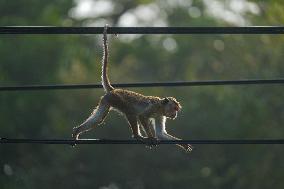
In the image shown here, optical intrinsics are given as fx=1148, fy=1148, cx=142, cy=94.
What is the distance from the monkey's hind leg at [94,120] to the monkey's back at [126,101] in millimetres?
97

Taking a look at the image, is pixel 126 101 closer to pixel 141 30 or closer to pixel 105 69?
pixel 105 69

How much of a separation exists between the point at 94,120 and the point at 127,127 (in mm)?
24270

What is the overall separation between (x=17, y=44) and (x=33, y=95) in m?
5.14

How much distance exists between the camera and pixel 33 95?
4297cm

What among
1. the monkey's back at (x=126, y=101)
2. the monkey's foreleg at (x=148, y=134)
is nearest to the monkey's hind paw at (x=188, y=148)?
the monkey's foreleg at (x=148, y=134)

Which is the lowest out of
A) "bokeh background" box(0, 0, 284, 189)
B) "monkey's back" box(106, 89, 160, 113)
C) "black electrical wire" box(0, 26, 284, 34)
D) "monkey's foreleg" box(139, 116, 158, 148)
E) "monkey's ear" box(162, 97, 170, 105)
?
"black electrical wire" box(0, 26, 284, 34)

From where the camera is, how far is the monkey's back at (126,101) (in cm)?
1387

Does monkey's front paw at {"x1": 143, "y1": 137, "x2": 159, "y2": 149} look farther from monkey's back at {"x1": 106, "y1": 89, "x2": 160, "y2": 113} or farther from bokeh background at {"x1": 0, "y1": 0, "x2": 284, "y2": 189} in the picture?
bokeh background at {"x1": 0, "y1": 0, "x2": 284, "y2": 189}

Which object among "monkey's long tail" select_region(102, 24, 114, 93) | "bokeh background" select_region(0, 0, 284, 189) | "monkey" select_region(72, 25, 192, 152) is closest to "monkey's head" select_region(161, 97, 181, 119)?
"monkey" select_region(72, 25, 192, 152)

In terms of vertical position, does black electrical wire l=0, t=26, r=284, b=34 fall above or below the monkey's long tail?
below

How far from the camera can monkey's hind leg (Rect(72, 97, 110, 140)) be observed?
44.1 feet

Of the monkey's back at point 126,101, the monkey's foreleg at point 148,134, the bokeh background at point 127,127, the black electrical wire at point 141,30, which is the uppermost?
the bokeh background at point 127,127

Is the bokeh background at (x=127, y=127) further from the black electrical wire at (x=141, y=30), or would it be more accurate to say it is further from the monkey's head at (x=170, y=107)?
the black electrical wire at (x=141, y=30)

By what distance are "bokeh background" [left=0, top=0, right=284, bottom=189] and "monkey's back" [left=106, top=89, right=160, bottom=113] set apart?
1560cm
